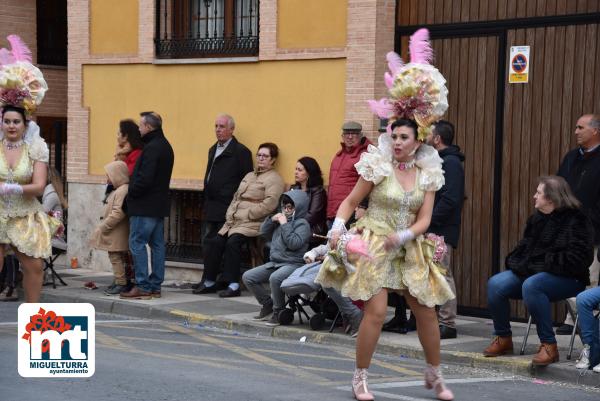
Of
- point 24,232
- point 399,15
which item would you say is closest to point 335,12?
point 399,15

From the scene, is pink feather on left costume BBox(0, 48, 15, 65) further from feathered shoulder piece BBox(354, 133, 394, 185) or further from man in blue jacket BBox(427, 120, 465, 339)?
feathered shoulder piece BBox(354, 133, 394, 185)

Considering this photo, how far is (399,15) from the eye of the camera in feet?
46.1

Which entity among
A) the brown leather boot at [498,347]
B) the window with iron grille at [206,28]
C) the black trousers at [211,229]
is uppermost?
the window with iron grille at [206,28]

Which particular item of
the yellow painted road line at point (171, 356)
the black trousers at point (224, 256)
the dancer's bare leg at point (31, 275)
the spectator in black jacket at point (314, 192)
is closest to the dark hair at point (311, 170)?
the spectator in black jacket at point (314, 192)

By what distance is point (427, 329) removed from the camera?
8531 millimetres

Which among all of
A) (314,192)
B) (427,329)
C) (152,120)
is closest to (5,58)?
(152,120)

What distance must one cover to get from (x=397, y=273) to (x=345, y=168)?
4644mm

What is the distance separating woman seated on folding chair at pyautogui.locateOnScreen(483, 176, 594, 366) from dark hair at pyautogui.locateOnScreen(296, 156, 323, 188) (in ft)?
11.2

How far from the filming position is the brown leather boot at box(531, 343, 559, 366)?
9906mm

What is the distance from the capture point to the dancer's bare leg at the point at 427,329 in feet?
27.9

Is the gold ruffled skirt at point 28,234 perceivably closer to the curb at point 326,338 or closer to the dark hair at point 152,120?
the curb at point 326,338

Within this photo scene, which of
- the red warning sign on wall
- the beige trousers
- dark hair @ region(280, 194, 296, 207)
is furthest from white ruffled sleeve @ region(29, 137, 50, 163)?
the red warning sign on wall

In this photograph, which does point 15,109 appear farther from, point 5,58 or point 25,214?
point 25,214

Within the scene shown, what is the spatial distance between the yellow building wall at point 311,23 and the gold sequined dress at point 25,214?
15.8ft
